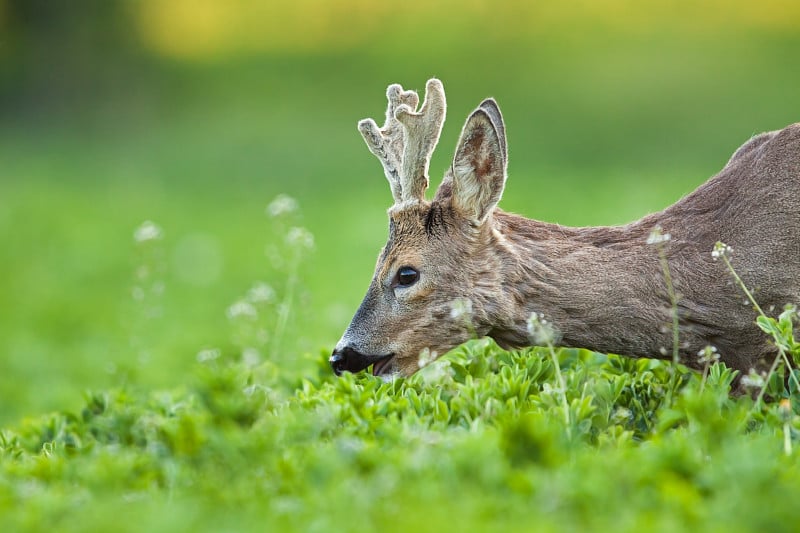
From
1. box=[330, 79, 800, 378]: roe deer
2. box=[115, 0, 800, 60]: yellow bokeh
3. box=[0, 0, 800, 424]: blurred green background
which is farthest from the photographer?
box=[115, 0, 800, 60]: yellow bokeh

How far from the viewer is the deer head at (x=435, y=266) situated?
542 centimetres

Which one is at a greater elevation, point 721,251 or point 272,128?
point 272,128

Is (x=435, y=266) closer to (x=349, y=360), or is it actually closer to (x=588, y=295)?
(x=349, y=360)

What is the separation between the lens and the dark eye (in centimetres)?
551

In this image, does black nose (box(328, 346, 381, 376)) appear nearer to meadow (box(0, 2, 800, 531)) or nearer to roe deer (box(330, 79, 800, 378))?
roe deer (box(330, 79, 800, 378))

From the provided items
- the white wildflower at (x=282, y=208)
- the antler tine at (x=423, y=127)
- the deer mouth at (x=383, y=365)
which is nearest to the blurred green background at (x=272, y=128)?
the white wildflower at (x=282, y=208)

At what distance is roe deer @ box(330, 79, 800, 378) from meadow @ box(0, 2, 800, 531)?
18cm

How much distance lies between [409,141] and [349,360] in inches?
40.1

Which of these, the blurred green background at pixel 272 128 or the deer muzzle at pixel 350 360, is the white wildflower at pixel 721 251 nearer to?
the deer muzzle at pixel 350 360

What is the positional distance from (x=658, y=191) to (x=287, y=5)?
16048 millimetres

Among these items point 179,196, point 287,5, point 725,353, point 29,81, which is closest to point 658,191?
point 179,196

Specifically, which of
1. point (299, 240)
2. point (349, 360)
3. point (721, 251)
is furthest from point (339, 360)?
point (721, 251)

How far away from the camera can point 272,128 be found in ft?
84.4

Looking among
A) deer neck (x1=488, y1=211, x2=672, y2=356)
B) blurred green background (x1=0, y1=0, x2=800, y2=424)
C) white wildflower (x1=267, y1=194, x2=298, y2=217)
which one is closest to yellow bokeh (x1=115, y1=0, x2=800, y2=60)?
blurred green background (x1=0, y1=0, x2=800, y2=424)
